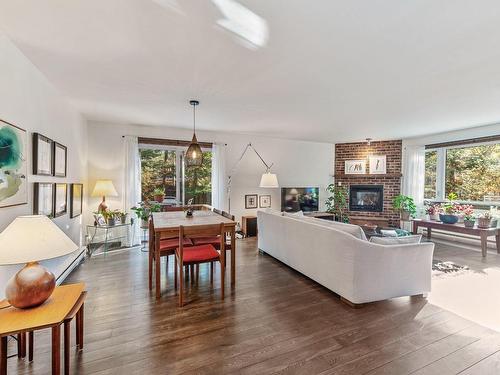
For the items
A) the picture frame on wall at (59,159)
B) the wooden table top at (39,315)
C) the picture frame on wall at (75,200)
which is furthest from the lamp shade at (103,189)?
the wooden table top at (39,315)

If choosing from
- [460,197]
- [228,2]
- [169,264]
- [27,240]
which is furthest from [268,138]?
[27,240]

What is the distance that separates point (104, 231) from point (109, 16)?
4120 millimetres

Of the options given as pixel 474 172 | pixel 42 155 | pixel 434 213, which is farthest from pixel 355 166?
pixel 42 155

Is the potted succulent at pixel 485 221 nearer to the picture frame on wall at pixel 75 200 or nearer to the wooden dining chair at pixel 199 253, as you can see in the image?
the wooden dining chair at pixel 199 253

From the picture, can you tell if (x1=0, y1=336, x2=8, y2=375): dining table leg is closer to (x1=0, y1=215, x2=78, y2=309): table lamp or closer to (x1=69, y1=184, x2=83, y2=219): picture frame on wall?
(x1=0, y1=215, x2=78, y2=309): table lamp

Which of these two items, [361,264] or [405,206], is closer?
[361,264]

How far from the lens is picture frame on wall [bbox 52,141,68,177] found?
10.0 feet

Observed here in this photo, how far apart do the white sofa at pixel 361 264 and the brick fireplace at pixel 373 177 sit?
431cm

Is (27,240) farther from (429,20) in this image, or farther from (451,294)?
(451,294)

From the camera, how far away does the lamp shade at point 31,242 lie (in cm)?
142

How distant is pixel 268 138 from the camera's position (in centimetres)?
654

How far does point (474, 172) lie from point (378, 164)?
1.97 metres

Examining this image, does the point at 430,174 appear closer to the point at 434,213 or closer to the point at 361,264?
the point at 434,213

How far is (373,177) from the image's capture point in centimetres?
691
